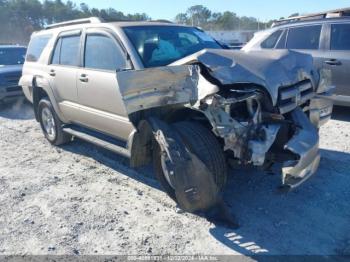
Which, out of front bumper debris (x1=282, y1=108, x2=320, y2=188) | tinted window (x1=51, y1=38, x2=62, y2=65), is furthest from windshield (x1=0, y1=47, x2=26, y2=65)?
front bumper debris (x1=282, y1=108, x2=320, y2=188)

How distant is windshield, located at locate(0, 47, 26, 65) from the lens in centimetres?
1084

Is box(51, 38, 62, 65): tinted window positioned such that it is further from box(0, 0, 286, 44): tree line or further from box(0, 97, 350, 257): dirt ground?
box(0, 0, 286, 44): tree line

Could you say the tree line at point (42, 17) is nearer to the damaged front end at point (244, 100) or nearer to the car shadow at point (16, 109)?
the car shadow at point (16, 109)

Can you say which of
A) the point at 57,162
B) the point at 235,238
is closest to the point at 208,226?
the point at 235,238

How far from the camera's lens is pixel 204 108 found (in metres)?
3.24

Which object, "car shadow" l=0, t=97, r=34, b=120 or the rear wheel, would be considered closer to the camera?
the rear wheel

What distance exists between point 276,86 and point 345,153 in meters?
2.44

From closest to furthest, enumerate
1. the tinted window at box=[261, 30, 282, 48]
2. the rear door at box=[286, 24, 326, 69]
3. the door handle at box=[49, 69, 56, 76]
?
the door handle at box=[49, 69, 56, 76] < the rear door at box=[286, 24, 326, 69] < the tinted window at box=[261, 30, 282, 48]

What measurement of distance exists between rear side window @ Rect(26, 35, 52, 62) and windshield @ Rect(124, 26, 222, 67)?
8.02 feet

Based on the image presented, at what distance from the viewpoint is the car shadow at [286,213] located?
3.12 meters

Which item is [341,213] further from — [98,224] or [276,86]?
[98,224]

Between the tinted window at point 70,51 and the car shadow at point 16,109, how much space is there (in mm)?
3894

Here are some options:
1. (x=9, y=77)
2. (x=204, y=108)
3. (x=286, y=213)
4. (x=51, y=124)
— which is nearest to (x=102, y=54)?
(x=204, y=108)

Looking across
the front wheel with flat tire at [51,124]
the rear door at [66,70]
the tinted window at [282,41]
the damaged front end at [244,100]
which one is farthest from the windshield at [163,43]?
the tinted window at [282,41]
